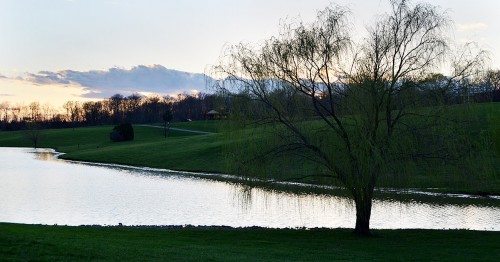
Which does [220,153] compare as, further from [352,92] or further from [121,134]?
[121,134]

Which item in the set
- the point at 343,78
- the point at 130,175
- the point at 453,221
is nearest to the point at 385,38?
the point at 343,78

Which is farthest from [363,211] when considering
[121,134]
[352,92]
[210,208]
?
[121,134]

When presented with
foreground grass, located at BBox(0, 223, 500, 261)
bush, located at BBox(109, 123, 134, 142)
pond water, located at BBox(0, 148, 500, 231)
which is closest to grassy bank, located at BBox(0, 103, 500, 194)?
pond water, located at BBox(0, 148, 500, 231)

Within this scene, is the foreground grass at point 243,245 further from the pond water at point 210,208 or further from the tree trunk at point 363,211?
the pond water at point 210,208

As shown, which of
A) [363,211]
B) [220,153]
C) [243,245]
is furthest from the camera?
[220,153]

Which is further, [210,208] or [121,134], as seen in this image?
[121,134]

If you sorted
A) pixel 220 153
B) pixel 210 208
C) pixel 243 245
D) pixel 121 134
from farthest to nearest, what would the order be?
pixel 121 134 → pixel 220 153 → pixel 210 208 → pixel 243 245

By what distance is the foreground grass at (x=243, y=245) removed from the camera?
15055 millimetres

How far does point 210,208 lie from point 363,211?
15181 millimetres

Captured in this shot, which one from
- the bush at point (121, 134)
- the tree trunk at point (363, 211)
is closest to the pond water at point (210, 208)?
the tree trunk at point (363, 211)

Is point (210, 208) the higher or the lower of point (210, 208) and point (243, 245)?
the lower

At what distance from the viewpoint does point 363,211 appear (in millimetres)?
23281

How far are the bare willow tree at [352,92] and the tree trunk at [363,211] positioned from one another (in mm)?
45

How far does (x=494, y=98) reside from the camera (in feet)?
82.5
